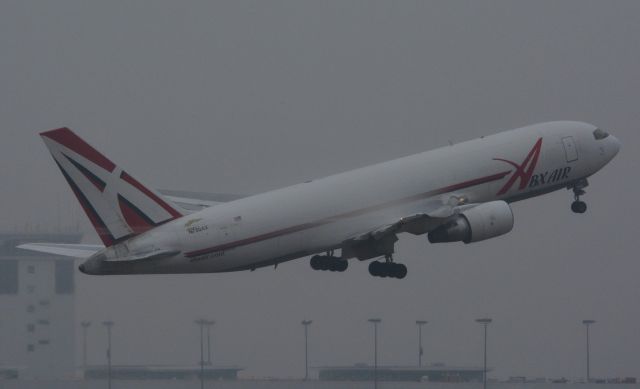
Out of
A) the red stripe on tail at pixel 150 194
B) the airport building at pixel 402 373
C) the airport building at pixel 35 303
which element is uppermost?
the red stripe on tail at pixel 150 194

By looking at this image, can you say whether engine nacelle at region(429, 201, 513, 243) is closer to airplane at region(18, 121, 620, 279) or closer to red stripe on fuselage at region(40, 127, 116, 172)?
airplane at region(18, 121, 620, 279)

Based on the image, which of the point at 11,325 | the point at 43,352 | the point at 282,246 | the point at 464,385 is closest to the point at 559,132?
the point at 282,246

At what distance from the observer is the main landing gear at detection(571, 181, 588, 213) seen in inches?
3617

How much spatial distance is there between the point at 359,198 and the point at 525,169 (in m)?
10.2

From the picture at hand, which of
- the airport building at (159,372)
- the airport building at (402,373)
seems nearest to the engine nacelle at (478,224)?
the airport building at (159,372)

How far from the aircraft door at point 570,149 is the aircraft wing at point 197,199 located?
1744 centimetres

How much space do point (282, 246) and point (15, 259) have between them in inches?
3869

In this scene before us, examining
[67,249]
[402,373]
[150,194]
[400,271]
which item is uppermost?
[150,194]

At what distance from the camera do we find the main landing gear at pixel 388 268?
84.6m

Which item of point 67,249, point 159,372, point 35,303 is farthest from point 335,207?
point 35,303

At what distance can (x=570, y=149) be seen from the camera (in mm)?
88750

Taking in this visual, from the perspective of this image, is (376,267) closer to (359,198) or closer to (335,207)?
(359,198)

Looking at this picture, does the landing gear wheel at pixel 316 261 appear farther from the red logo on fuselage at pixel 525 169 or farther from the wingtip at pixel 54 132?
the wingtip at pixel 54 132

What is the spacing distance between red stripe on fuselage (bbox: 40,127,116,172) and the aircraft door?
87.1ft
